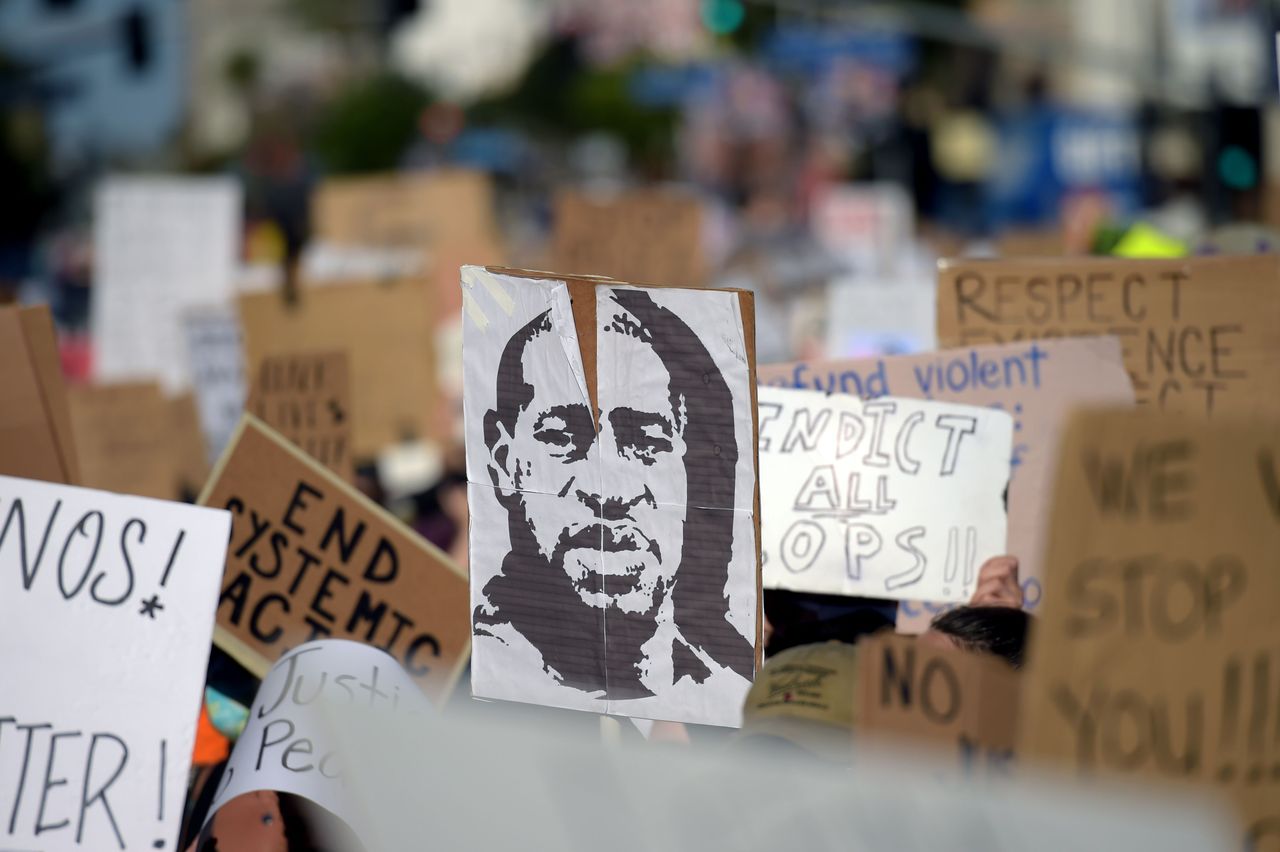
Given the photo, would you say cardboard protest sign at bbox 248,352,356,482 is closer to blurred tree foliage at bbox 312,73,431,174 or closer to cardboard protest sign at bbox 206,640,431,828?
cardboard protest sign at bbox 206,640,431,828

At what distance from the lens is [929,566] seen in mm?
2826

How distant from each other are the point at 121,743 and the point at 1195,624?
148 centimetres

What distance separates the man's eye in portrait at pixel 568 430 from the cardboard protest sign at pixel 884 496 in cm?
62

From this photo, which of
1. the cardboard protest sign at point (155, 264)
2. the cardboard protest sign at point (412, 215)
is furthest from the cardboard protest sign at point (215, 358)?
the cardboard protest sign at point (412, 215)

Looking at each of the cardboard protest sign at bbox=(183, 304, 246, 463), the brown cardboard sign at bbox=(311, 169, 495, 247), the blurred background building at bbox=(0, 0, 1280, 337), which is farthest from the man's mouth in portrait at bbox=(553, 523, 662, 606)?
the brown cardboard sign at bbox=(311, 169, 495, 247)

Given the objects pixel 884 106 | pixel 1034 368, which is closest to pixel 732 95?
pixel 884 106

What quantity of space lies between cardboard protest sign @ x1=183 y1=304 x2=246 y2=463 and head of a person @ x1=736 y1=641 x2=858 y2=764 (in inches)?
170

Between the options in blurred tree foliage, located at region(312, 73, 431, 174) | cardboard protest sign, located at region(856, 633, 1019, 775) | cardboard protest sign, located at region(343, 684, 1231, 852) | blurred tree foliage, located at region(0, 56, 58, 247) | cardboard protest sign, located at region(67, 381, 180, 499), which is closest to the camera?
cardboard protest sign, located at region(343, 684, 1231, 852)

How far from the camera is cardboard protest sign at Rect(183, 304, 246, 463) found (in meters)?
6.14

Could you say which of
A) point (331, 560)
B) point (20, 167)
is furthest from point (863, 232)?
point (20, 167)

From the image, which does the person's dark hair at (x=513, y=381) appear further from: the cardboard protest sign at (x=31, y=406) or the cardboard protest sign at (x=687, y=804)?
the cardboard protest sign at (x=31, y=406)

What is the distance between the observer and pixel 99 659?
229 centimetres

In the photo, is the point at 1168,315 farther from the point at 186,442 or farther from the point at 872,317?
the point at 186,442

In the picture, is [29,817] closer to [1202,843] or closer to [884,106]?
[1202,843]
